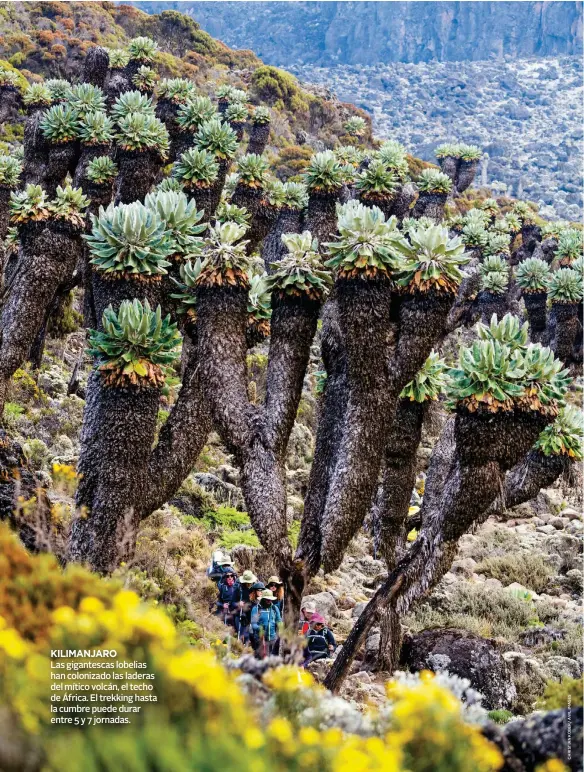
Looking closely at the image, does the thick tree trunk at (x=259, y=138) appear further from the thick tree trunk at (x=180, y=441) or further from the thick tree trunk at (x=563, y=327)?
the thick tree trunk at (x=180, y=441)

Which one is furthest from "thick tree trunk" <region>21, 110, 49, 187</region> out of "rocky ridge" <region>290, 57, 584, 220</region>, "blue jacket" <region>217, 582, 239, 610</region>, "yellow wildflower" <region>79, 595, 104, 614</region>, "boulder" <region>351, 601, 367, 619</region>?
"rocky ridge" <region>290, 57, 584, 220</region>

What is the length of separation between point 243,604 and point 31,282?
226 inches

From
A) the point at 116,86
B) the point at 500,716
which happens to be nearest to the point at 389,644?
the point at 500,716

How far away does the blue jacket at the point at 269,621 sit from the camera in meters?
7.94

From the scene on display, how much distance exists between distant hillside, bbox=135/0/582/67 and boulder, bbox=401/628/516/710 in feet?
444

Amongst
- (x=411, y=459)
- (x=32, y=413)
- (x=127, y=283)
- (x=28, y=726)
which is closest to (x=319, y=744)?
(x=28, y=726)

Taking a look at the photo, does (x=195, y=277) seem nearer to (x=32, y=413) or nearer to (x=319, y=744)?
(x=319, y=744)

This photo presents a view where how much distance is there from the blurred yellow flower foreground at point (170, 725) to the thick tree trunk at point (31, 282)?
25.4ft

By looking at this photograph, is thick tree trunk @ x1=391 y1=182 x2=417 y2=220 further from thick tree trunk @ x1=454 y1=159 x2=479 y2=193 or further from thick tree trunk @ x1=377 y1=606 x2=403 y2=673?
thick tree trunk @ x1=377 y1=606 x2=403 y2=673

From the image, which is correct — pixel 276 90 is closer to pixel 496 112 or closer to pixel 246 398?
pixel 246 398

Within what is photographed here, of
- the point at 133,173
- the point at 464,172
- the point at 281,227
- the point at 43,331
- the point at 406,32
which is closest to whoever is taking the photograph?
the point at 133,173

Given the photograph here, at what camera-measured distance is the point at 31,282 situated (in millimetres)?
9820

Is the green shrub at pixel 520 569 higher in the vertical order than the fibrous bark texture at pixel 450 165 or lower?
lower

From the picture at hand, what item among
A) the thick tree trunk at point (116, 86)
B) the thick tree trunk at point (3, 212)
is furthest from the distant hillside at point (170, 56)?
the thick tree trunk at point (3, 212)
